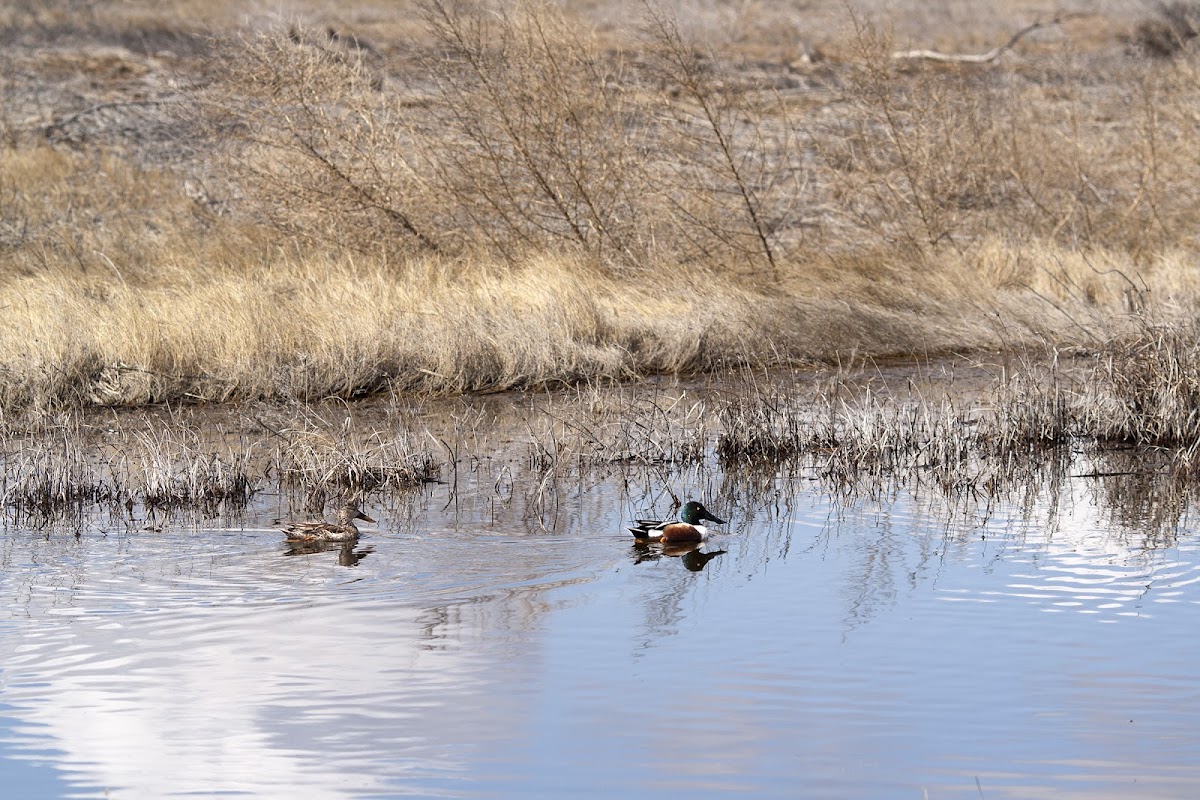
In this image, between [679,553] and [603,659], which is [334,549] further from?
[603,659]

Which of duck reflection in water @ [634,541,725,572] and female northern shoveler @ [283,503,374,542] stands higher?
female northern shoveler @ [283,503,374,542]

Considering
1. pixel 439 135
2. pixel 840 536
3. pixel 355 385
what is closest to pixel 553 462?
pixel 840 536

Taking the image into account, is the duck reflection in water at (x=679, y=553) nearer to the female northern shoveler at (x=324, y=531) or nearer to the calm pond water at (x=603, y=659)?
the calm pond water at (x=603, y=659)

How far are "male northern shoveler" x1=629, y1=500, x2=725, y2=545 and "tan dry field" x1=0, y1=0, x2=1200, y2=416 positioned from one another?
449 cm

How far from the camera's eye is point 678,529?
316 inches

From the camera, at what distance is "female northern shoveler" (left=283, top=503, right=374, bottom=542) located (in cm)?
792

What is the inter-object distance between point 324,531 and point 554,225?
32.9 ft

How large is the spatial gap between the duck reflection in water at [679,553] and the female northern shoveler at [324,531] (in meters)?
1.44

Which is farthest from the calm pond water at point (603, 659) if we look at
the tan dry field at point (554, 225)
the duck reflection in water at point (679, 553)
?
the tan dry field at point (554, 225)

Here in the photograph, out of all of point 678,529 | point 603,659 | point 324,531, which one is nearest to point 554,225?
point 678,529

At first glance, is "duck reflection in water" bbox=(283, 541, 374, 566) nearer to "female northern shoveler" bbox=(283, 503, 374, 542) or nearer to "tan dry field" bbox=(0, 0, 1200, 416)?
"female northern shoveler" bbox=(283, 503, 374, 542)

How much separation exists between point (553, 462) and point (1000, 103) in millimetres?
13653

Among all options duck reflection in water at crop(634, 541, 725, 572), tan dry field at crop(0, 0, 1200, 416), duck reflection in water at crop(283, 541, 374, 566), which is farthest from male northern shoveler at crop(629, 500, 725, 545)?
tan dry field at crop(0, 0, 1200, 416)

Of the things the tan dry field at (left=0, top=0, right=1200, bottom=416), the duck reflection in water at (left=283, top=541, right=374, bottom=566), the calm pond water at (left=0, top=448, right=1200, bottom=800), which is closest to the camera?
the calm pond water at (left=0, top=448, right=1200, bottom=800)
